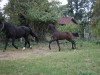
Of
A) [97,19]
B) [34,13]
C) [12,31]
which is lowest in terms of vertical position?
[12,31]

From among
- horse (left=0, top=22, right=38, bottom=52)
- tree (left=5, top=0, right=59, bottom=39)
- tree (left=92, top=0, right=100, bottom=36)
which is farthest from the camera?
tree (left=5, top=0, right=59, bottom=39)

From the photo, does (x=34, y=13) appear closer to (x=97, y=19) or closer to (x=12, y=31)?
(x=12, y=31)

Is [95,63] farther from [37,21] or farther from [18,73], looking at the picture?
[37,21]

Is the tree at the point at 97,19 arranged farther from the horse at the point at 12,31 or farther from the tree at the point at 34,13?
the tree at the point at 34,13

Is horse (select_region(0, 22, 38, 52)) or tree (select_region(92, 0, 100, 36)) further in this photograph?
horse (select_region(0, 22, 38, 52))

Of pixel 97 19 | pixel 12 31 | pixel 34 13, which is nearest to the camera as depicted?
pixel 97 19

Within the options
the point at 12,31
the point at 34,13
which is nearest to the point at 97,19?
the point at 12,31

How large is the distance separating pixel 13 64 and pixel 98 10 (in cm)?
431

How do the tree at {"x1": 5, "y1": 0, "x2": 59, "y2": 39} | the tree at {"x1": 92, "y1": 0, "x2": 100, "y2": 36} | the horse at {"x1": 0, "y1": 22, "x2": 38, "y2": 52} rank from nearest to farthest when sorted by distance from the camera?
1. the tree at {"x1": 92, "y1": 0, "x2": 100, "y2": 36}
2. the horse at {"x1": 0, "y1": 22, "x2": 38, "y2": 52}
3. the tree at {"x1": 5, "y1": 0, "x2": 59, "y2": 39}

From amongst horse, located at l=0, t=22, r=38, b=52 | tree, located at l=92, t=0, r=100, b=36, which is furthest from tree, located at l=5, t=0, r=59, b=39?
tree, located at l=92, t=0, r=100, b=36

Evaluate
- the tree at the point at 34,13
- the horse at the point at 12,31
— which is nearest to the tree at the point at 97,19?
the horse at the point at 12,31

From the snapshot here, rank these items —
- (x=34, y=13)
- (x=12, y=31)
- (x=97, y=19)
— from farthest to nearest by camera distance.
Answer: (x=34, y=13)
(x=12, y=31)
(x=97, y=19)

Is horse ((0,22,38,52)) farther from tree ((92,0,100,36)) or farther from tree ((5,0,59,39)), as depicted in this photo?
tree ((92,0,100,36))

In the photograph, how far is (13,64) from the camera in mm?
12297
